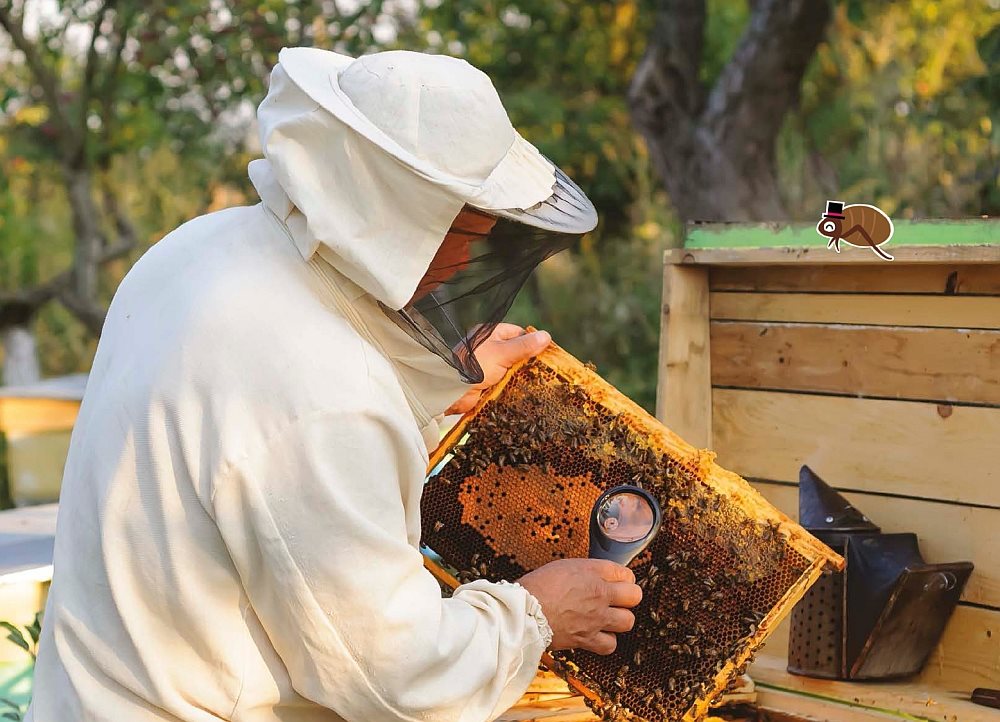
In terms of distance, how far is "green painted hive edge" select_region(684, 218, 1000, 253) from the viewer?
8.40 ft

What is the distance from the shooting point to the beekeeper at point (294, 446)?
1.68 m

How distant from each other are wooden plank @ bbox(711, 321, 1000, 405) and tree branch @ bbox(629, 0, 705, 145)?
4.33 metres

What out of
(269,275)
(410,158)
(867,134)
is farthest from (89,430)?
(867,134)

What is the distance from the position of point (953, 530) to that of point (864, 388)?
0.42 meters

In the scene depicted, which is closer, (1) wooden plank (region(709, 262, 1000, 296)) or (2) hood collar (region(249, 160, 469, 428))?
(2) hood collar (region(249, 160, 469, 428))

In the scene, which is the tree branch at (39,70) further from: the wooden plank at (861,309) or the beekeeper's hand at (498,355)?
the beekeeper's hand at (498,355)

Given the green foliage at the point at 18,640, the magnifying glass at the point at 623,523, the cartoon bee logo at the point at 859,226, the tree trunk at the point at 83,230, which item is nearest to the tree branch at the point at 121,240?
the tree trunk at the point at 83,230

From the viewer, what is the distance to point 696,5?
743 cm

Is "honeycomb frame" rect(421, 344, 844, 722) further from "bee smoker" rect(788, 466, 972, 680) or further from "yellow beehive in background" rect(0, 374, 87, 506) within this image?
"yellow beehive in background" rect(0, 374, 87, 506)

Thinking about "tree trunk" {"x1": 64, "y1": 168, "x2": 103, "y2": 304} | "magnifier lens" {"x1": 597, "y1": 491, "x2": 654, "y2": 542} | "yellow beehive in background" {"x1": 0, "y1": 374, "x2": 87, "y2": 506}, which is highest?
"magnifier lens" {"x1": 597, "y1": 491, "x2": 654, "y2": 542}

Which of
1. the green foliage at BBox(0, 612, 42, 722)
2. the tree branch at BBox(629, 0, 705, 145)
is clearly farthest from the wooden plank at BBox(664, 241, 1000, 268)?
the tree branch at BBox(629, 0, 705, 145)

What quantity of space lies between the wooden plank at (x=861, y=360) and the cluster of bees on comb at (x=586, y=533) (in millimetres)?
744

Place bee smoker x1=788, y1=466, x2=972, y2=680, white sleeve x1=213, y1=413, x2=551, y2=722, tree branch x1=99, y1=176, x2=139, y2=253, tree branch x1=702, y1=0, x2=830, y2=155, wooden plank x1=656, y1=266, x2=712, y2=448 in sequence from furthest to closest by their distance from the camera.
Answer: tree branch x1=99, y1=176, x2=139, y2=253 < tree branch x1=702, y1=0, x2=830, y2=155 < wooden plank x1=656, y1=266, x2=712, y2=448 < bee smoker x1=788, y1=466, x2=972, y2=680 < white sleeve x1=213, y1=413, x2=551, y2=722

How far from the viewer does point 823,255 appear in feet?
9.06
